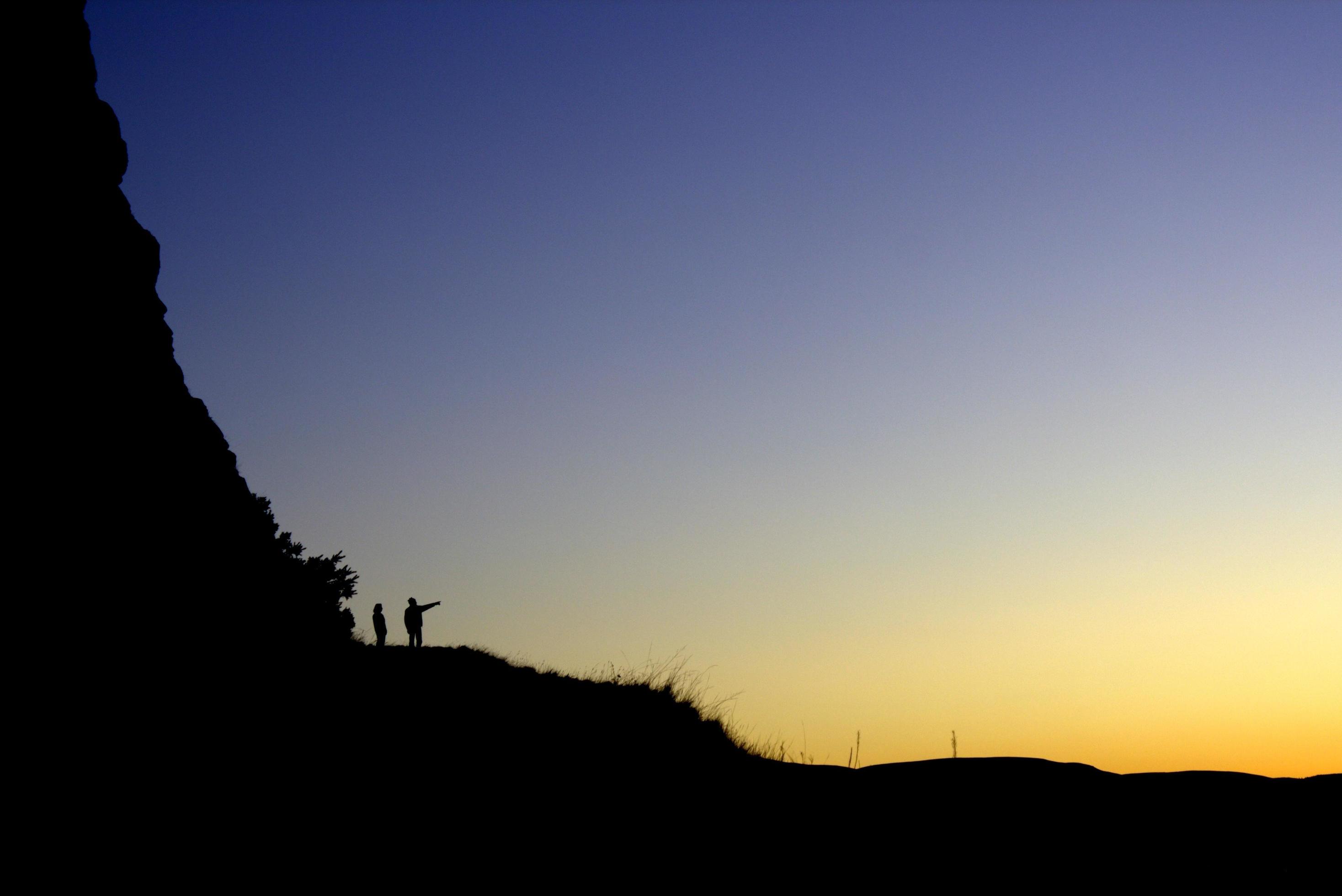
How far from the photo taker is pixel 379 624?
26.1 metres

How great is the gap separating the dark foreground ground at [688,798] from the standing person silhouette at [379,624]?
40.7 feet

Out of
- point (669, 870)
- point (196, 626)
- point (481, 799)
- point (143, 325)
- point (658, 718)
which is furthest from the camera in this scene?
point (658, 718)

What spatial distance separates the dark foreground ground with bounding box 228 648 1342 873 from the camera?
9.52 m

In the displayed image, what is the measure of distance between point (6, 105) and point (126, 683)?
578 centimetres

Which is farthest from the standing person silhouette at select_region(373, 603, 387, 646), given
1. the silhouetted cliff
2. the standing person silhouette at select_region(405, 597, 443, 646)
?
the silhouetted cliff

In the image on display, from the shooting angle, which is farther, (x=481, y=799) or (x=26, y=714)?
(x=481, y=799)

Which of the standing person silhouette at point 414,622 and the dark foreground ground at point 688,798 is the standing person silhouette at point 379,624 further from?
the dark foreground ground at point 688,798

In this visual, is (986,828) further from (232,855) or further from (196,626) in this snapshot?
(196,626)

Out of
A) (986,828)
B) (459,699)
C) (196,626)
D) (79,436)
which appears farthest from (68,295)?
(986,828)

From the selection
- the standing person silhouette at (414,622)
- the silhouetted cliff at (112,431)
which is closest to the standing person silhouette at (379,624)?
the standing person silhouette at (414,622)

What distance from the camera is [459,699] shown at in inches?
615

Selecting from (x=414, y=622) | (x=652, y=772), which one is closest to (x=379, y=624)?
(x=414, y=622)

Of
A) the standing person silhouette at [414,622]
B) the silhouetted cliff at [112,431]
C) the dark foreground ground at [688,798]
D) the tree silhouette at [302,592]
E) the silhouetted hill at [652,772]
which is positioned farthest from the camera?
the standing person silhouette at [414,622]

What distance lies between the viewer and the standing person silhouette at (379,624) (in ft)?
85.3
